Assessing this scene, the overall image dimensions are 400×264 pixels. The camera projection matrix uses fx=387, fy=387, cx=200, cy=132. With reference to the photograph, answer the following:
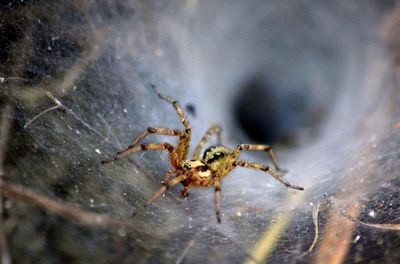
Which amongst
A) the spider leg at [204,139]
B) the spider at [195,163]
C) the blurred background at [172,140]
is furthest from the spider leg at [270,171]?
the spider leg at [204,139]

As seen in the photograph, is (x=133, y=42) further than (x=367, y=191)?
Yes

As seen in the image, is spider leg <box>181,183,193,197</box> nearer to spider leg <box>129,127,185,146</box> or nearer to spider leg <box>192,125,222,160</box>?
spider leg <box>129,127,185,146</box>

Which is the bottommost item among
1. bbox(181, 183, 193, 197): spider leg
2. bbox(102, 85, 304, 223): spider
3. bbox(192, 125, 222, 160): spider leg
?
bbox(181, 183, 193, 197): spider leg

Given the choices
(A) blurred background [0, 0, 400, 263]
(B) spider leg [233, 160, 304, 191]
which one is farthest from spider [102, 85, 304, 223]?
(A) blurred background [0, 0, 400, 263]

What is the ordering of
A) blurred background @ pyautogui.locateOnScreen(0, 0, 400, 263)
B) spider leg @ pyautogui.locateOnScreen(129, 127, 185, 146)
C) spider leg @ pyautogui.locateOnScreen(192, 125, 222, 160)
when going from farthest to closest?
spider leg @ pyautogui.locateOnScreen(192, 125, 222, 160) → spider leg @ pyautogui.locateOnScreen(129, 127, 185, 146) → blurred background @ pyautogui.locateOnScreen(0, 0, 400, 263)

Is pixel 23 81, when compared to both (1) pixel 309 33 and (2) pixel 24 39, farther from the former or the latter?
(1) pixel 309 33

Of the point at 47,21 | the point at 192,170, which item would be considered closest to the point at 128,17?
the point at 47,21

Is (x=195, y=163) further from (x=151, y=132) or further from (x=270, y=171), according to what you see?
(x=270, y=171)

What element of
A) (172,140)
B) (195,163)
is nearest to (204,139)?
(172,140)
